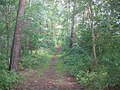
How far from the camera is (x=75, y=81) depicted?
45.5ft

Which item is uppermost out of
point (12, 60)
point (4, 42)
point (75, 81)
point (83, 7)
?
point (83, 7)

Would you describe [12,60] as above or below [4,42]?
below

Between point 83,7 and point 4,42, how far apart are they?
6.02 metres

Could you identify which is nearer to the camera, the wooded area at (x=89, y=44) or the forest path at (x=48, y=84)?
the wooded area at (x=89, y=44)

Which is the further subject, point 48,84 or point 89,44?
point 89,44

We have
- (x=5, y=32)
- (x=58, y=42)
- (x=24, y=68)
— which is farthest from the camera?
(x=58, y=42)

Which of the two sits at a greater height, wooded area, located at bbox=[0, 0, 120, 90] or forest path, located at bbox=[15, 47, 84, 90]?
wooded area, located at bbox=[0, 0, 120, 90]

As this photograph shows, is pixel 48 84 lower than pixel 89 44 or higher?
lower

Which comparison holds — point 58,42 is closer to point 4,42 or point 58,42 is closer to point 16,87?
point 4,42

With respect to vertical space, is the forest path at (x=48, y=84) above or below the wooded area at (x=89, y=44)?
below

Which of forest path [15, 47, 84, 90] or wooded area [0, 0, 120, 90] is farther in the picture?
forest path [15, 47, 84, 90]

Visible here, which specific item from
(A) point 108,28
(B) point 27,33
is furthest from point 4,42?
(A) point 108,28

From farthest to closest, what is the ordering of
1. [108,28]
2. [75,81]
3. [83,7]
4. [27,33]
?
[27,33]
[83,7]
[75,81]
[108,28]

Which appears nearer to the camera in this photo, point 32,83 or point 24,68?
point 32,83
